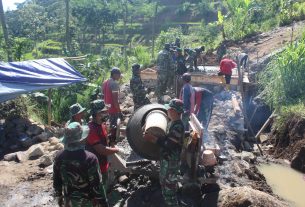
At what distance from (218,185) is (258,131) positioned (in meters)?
5.93

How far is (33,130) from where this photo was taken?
9.66 m

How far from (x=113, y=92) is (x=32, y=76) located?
8.76 ft

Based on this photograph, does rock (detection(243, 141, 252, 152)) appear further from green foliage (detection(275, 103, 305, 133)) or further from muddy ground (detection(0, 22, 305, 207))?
green foliage (detection(275, 103, 305, 133))

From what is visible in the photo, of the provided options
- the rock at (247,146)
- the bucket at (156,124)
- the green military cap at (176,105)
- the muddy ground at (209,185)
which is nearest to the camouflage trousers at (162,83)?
the muddy ground at (209,185)

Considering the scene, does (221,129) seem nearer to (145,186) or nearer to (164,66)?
(164,66)

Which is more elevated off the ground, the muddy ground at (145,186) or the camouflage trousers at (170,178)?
the camouflage trousers at (170,178)

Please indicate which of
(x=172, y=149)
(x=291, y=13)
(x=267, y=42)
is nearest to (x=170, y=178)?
(x=172, y=149)

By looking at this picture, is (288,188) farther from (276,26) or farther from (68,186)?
(276,26)

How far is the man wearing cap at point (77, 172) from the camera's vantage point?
3.78 m

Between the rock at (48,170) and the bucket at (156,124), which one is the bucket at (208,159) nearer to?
the bucket at (156,124)

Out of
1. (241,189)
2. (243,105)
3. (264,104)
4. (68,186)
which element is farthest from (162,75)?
(68,186)

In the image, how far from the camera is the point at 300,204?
24.0ft

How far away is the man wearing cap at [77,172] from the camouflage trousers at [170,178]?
1.17 m

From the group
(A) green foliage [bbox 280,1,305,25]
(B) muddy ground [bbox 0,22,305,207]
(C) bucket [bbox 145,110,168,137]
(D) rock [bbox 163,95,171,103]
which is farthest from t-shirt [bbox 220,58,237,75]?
(A) green foliage [bbox 280,1,305,25]
